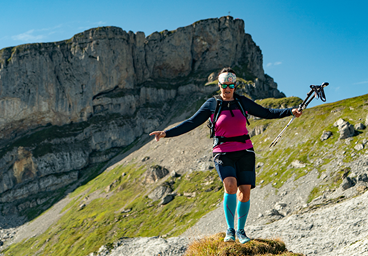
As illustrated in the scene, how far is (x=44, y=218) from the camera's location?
10844cm

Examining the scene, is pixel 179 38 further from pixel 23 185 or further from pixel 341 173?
pixel 341 173

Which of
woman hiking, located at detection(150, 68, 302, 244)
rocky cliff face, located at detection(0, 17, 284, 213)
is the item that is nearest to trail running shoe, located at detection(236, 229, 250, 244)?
woman hiking, located at detection(150, 68, 302, 244)

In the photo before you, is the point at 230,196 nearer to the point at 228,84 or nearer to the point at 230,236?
the point at 230,236

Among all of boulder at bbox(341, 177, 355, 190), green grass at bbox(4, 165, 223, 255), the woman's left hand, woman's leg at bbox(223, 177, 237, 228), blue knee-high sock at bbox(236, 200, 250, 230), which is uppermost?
the woman's left hand

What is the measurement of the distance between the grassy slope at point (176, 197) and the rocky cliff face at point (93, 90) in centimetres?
3925

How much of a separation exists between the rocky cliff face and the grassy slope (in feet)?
129

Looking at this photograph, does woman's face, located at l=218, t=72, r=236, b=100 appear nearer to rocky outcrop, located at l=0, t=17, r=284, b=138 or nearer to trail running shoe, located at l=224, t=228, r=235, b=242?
trail running shoe, located at l=224, t=228, r=235, b=242

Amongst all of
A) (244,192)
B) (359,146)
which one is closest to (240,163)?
(244,192)

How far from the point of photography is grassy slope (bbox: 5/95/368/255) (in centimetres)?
5341

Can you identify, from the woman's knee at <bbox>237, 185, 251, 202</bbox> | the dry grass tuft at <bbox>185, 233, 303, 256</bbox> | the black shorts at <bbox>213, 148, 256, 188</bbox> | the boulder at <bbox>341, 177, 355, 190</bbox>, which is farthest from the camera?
the boulder at <bbox>341, 177, 355, 190</bbox>

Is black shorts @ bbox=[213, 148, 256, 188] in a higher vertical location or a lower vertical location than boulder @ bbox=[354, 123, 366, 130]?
higher

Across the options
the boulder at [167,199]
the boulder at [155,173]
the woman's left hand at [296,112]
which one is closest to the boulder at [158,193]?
the boulder at [167,199]

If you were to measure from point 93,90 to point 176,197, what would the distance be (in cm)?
10355

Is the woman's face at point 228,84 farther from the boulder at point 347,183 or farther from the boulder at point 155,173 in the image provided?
the boulder at point 155,173
